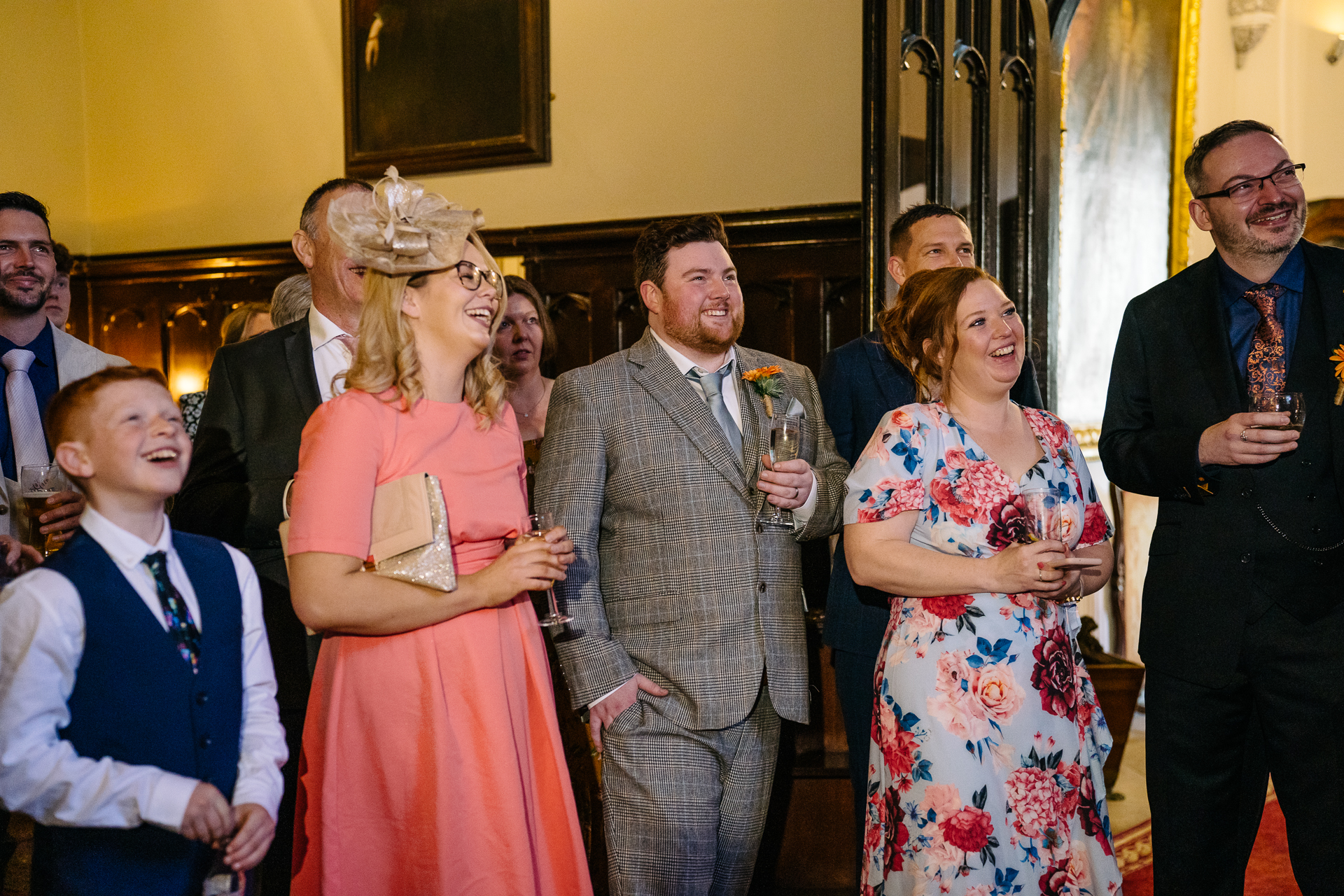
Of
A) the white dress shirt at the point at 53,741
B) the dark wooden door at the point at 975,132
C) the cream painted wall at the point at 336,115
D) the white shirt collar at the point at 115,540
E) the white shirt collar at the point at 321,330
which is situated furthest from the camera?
the cream painted wall at the point at 336,115

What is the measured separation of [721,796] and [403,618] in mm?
1025

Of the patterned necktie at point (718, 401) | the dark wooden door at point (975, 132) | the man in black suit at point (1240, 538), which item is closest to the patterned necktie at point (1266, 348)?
the man in black suit at point (1240, 538)

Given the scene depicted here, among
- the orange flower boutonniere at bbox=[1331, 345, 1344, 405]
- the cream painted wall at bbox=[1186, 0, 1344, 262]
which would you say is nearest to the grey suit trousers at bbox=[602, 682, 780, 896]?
the orange flower boutonniere at bbox=[1331, 345, 1344, 405]

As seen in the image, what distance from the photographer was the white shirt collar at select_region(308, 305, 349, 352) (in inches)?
103

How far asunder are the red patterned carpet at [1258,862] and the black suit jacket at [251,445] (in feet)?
9.01

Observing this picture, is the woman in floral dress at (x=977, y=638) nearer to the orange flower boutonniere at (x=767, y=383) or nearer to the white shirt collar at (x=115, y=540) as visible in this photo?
the orange flower boutonniere at (x=767, y=383)

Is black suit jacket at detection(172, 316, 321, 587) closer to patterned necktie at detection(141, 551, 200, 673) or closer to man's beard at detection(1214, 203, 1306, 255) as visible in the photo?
patterned necktie at detection(141, 551, 200, 673)

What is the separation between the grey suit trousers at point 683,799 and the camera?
2.52 meters

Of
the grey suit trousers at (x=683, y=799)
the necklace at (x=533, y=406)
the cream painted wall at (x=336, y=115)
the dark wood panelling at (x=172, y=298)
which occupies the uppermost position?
the cream painted wall at (x=336, y=115)

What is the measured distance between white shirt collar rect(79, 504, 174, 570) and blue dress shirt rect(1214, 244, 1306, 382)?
2.33 m

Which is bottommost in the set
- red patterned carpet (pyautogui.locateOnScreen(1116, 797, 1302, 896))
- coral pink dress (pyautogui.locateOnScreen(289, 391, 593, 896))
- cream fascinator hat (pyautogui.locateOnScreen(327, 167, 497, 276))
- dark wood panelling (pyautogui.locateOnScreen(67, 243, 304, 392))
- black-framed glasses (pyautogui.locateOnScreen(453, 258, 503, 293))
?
red patterned carpet (pyautogui.locateOnScreen(1116, 797, 1302, 896))

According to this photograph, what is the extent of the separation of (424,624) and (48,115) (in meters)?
6.56

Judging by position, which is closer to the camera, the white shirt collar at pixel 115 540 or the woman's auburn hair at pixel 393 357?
the white shirt collar at pixel 115 540

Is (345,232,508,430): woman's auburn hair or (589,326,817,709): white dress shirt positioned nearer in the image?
(345,232,508,430): woman's auburn hair
